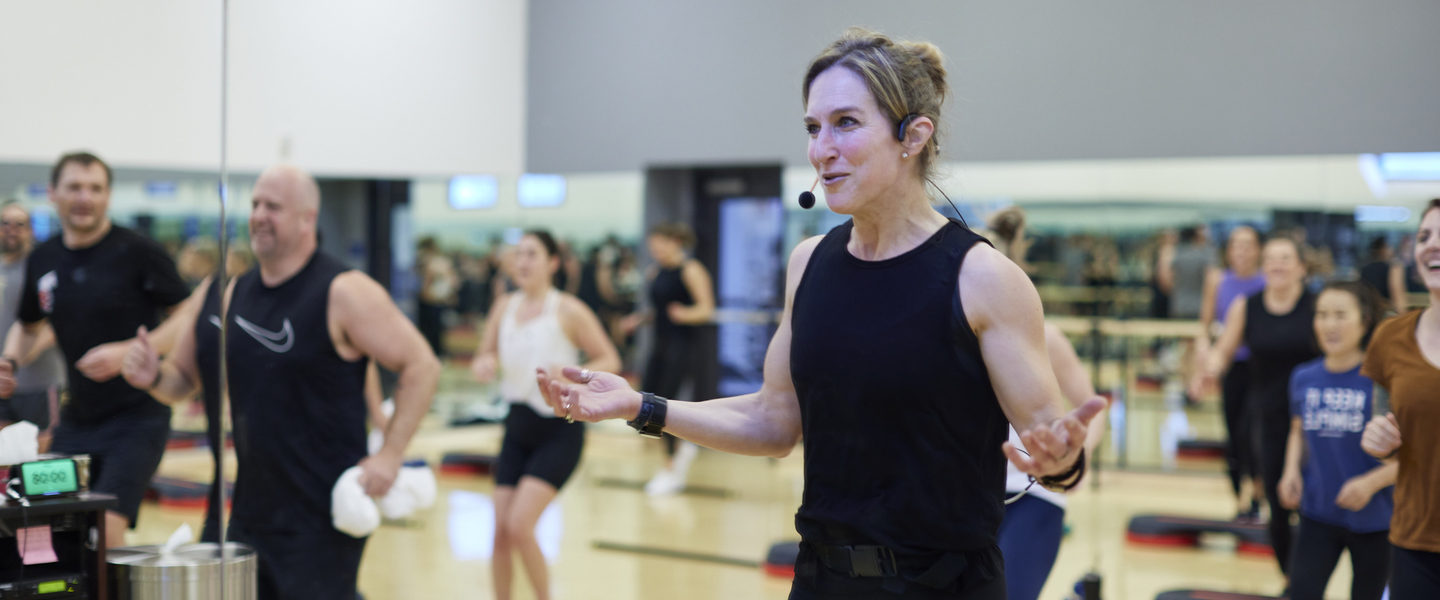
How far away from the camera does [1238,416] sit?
6.50 meters

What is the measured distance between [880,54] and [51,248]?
2258 millimetres

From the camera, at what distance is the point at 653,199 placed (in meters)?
9.41

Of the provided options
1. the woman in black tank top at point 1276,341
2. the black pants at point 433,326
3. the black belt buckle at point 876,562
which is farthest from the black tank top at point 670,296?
the black belt buckle at point 876,562

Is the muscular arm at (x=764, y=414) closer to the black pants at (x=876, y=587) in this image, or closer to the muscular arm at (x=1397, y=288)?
the black pants at (x=876, y=587)

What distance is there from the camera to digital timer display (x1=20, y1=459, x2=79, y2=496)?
7.70ft

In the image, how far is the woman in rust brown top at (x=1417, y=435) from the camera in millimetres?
2705

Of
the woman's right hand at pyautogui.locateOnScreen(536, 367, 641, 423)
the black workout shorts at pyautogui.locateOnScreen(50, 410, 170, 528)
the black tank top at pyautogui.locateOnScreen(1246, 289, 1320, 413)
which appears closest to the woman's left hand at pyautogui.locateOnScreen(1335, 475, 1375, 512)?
the black tank top at pyautogui.locateOnScreen(1246, 289, 1320, 413)

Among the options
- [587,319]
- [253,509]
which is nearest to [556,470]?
[587,319]

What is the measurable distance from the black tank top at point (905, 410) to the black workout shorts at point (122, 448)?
6.78ft

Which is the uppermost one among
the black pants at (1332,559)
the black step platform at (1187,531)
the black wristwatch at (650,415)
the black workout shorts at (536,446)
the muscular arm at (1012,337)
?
the muscular arm at (1012,337)

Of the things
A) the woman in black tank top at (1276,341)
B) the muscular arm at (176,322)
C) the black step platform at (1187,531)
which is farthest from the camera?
the black step platform at (1187,531)

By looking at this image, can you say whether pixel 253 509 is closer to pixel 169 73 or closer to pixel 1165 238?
pixel 169 73

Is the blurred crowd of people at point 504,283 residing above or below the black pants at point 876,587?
above

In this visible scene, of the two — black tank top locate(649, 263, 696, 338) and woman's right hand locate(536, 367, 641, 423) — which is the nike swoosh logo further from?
black tank top locate(649, 263, 696, 338)
